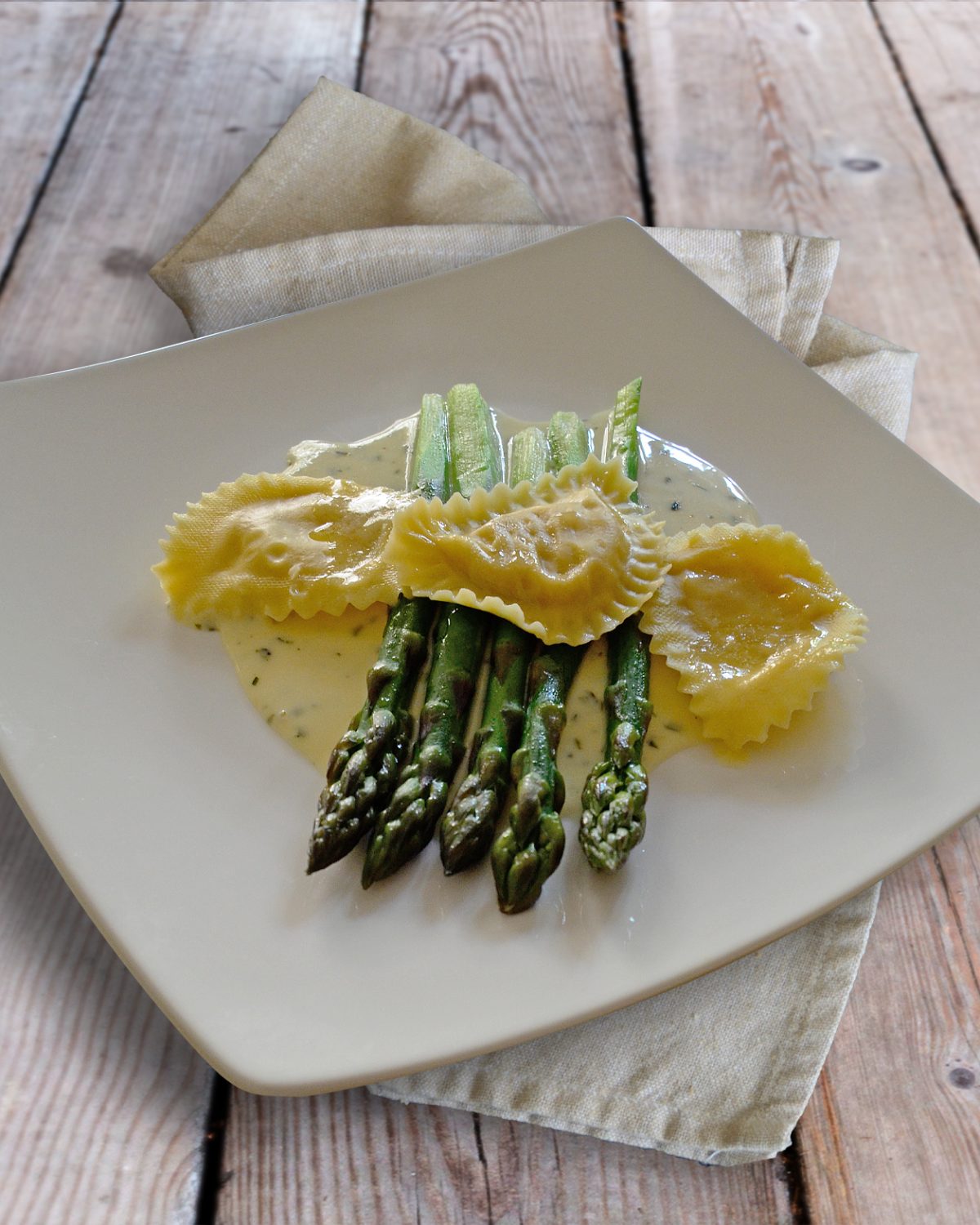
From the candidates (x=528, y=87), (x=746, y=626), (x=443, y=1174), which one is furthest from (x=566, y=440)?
(x=528, y=87)

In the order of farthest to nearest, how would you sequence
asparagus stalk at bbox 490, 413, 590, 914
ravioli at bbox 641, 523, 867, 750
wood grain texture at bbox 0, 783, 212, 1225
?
1. ravioli at bbox 641, 523, 867, 750
2. asparagus stalk at bbox 490, 413, 590, 914
3. wood grain texture at bbox 0, 783, 212, 1225

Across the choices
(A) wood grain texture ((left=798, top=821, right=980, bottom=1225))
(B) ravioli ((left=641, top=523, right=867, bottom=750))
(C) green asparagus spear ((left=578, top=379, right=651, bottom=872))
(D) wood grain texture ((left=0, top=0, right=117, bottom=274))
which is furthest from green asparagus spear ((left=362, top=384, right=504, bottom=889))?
(D) wood grain texture ((left=0, top=0, right=117, bottom=274))

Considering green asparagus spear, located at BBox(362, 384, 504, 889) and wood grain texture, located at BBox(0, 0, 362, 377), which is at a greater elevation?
wood grain texture, located at BBox(0, 0, 362, 377)

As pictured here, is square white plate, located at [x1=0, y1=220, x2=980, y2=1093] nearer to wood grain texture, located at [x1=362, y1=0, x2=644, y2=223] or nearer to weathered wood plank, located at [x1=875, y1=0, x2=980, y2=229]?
wood grain texture, located at [x1=362, y1=0, x2=644, y2=223]

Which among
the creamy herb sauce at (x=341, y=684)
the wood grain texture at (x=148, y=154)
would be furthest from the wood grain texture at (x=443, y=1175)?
the wood grain texture at (x=148, y=154)

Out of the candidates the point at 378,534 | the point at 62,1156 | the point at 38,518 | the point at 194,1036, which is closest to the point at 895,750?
the point at 378,534

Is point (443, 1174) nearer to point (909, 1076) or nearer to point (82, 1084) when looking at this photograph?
point (82, 1084)
